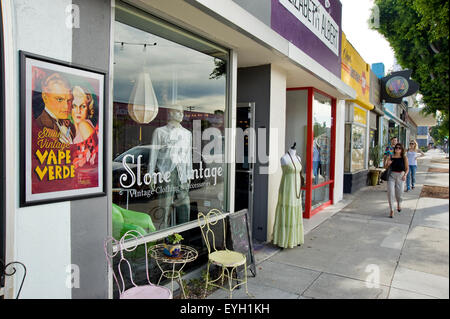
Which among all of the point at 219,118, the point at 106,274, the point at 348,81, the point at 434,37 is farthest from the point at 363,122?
the point at 434,37

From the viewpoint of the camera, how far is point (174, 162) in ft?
11.8

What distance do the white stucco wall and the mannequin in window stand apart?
1.20m

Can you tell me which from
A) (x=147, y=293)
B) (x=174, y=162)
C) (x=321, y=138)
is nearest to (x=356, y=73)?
(x=321, y=138)

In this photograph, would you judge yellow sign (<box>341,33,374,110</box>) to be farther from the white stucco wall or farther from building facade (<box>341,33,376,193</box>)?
the white stucco wall

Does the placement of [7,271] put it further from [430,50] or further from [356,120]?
[356,120]

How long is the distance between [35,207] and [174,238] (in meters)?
1.49

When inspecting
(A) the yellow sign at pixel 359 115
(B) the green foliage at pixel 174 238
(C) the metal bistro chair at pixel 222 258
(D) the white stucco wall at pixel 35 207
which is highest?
(A) the yellow sign at pixel 359 115

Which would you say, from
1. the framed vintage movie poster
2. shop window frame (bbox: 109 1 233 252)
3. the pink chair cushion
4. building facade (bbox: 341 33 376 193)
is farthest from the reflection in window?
the framed vintage movie poster

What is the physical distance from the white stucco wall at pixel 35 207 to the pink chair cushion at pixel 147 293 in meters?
0.42

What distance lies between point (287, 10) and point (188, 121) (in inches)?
95.1

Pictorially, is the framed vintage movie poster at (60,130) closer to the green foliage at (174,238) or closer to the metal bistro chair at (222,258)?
the green foliage at (174,238)

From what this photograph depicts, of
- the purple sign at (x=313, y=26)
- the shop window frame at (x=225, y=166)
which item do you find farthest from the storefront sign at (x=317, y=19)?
the shop window frame at (x=225, y=166)

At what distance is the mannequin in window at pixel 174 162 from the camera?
11.1 feet

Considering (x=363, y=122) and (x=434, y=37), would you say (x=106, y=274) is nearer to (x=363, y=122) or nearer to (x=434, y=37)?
(x=434, y=37)
